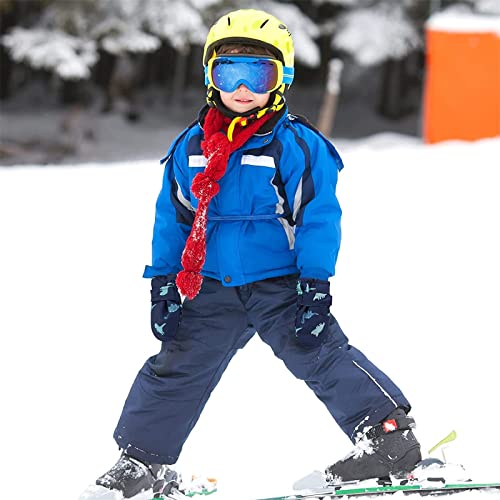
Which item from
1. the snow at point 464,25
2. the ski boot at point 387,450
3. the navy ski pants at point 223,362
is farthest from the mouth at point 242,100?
the snow at point 464,25

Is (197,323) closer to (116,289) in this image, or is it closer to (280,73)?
(280,73)

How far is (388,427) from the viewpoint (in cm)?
279

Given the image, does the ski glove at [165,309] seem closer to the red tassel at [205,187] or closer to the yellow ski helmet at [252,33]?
the red tassel at [205,187]

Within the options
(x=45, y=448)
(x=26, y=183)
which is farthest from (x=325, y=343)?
(x=26, y=183)

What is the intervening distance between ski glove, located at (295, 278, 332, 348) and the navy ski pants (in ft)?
0.30

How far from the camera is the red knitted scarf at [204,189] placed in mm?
2688

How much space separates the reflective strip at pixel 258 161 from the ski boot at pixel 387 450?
84 centimetres

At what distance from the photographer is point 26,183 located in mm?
6797

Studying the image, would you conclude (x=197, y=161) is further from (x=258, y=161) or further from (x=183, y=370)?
(x=183, y=370)

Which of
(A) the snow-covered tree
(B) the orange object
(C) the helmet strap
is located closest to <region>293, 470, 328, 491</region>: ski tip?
(C) the helmet strap

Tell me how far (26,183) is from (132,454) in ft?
14.1

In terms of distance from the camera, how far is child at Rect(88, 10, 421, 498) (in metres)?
2.71

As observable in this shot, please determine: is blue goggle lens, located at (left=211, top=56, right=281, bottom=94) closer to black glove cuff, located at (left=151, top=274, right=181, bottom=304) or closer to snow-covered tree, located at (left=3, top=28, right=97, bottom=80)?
black glove cuff, located at (left=151, top=274, right=181, bottom=304)

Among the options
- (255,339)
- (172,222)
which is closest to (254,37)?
(172,222)
